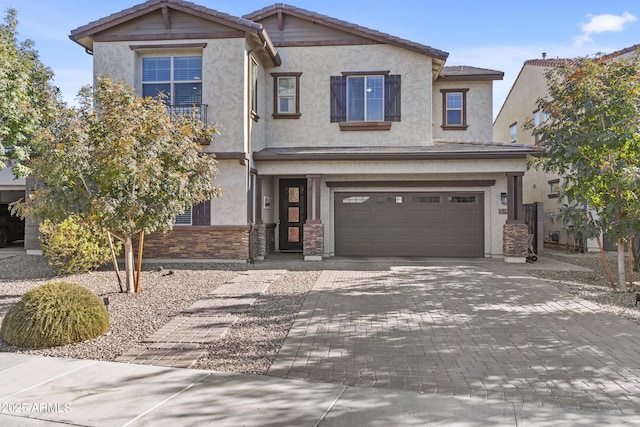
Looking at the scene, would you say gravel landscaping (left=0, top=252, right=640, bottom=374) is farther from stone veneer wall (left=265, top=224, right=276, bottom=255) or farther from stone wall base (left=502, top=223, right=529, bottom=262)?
stone veneer wall (left=265, top=224, right=276, bottom=255)

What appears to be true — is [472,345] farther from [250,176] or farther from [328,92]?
[328,92]

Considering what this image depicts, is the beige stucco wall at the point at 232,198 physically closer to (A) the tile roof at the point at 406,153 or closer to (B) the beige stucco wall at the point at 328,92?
(A) the tile roof at the point at 406,153

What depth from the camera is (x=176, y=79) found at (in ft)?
46.2

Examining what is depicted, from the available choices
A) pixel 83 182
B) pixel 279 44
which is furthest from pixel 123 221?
pixel 279 44

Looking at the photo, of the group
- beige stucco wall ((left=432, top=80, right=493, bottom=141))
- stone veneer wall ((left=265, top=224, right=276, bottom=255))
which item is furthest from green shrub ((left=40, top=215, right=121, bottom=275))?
beige stucco wall ((left=432, top=80, right=493, bottom=141))

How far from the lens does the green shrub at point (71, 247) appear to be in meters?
11.6

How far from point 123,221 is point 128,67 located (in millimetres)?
7382

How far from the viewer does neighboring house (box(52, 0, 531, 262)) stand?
45.4 feet

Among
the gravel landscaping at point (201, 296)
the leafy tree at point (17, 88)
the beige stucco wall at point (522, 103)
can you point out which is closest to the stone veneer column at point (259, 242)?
the gravel landscaping at point (201, 296)

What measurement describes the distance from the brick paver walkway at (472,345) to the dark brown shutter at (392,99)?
809 centimetres

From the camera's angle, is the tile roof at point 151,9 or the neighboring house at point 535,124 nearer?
the tile roof at point 151,9

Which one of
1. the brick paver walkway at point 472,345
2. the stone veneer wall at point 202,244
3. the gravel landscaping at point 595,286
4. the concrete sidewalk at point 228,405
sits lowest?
the concrete sidewalk at point 228,405

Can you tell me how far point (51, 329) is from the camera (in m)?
5.96

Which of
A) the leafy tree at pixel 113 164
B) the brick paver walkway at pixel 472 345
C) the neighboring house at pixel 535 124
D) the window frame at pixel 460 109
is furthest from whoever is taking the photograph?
the neighboring house at pixel 535 124
